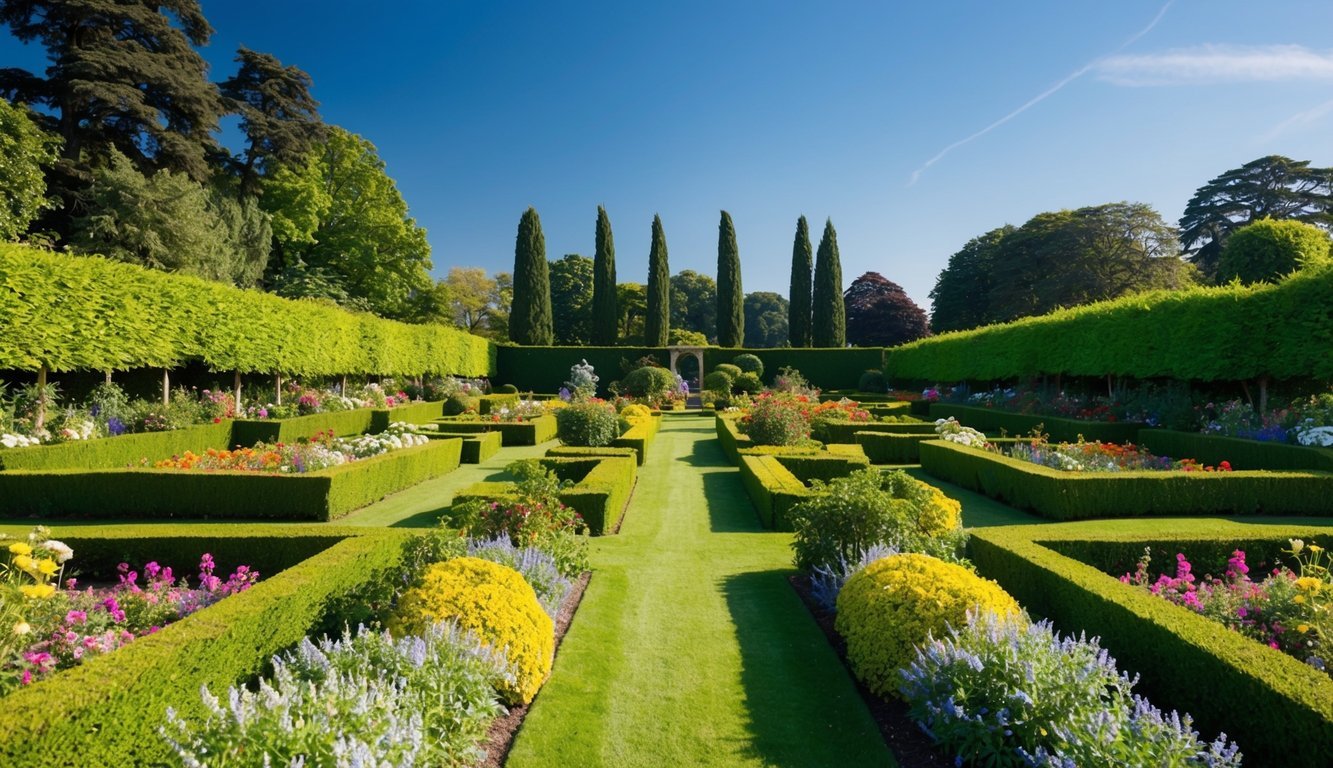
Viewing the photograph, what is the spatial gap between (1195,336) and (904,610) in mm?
12555

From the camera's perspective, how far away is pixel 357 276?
1304 inches

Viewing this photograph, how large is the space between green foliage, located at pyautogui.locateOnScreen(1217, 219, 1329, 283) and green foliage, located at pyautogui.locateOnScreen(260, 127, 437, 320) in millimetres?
33466

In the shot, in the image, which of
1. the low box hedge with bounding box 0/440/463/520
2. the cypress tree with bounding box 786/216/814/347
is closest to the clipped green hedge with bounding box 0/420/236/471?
the low box hedge with bounding box 0/440/463/520

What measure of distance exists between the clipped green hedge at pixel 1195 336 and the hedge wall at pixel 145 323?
64.4 ft

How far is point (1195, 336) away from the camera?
12.6 m

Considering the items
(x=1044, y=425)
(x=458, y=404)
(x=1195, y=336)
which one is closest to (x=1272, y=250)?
(x=1195, y=336)

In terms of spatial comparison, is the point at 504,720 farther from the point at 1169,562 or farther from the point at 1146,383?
the point at 1146,383

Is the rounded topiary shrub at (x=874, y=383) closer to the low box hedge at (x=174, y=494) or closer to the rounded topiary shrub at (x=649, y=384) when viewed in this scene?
the rounded topiary shrub at (x=649, y=384)

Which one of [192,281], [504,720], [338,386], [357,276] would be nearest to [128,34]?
[357,276]

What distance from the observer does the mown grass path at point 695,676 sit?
3250 millimetres

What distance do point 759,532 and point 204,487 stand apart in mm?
7036

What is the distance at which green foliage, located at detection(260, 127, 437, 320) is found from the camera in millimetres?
32031

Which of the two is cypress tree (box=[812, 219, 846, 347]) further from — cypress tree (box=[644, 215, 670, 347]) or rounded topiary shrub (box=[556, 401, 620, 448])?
rounded topiary shrub (box=[556, 401, 620, 448])

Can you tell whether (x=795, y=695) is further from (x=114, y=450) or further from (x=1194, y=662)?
(x=114, y=450)
